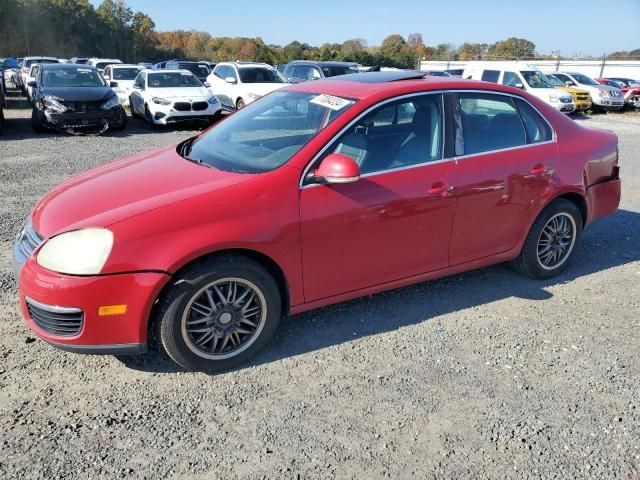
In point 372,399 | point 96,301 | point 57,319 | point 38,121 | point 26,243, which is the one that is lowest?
point 372,399

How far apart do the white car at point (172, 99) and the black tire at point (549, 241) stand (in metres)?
11.1

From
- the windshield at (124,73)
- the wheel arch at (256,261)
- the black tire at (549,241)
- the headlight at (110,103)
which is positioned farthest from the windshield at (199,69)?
the wheel arch at (256,261)

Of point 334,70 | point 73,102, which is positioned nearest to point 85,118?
point 73,102

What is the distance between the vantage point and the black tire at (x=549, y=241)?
4.46m

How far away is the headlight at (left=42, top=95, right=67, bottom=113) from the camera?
1216 centimetres

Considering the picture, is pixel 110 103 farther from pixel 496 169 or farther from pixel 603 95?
pixel 603 95

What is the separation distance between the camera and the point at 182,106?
45.2 ft

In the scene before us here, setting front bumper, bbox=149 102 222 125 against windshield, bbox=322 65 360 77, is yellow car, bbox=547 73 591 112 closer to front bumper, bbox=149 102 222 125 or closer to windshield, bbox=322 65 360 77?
windshield, bbox=322 65 360 77

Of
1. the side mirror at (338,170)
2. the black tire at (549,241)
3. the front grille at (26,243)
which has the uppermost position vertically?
the side mirror at (338,170)

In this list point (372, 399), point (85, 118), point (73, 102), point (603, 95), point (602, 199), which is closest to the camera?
point (372, 399)

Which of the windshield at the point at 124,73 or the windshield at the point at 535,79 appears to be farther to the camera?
the windshield at the point at 535,79

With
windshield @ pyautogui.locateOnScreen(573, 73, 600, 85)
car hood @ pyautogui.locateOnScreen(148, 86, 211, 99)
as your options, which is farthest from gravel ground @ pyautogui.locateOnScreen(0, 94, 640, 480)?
windshield @ pyautogui.locateOnScreen(573, 73, 600, 85)

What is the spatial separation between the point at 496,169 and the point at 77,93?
442 inches

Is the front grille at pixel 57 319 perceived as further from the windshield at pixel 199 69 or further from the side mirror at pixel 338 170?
the windshield at pixel 199 69
